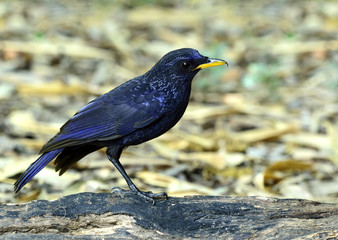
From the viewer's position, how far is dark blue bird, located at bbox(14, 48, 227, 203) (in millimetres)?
3898

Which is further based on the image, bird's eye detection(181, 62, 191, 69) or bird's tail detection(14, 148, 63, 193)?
bird's eye detection(181, 62, 191, 69)

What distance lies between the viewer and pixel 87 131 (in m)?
3.92

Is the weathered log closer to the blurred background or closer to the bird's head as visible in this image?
the bird's head

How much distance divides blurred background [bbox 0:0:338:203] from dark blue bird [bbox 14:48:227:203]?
A: 2.93ft

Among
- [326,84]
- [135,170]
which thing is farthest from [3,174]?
[326,84]

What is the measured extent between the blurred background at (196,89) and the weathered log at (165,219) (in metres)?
1.14

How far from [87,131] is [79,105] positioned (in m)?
2.77

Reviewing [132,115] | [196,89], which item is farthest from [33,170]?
[196,89]

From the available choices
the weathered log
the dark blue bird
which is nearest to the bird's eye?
the dark blue bird

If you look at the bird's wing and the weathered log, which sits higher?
the bird's wing

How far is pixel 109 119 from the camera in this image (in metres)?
3.98

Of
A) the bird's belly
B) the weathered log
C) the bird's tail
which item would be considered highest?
the bird's belly

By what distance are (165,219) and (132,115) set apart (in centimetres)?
86

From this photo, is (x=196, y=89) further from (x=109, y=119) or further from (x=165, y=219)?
(x=165, y=219)
